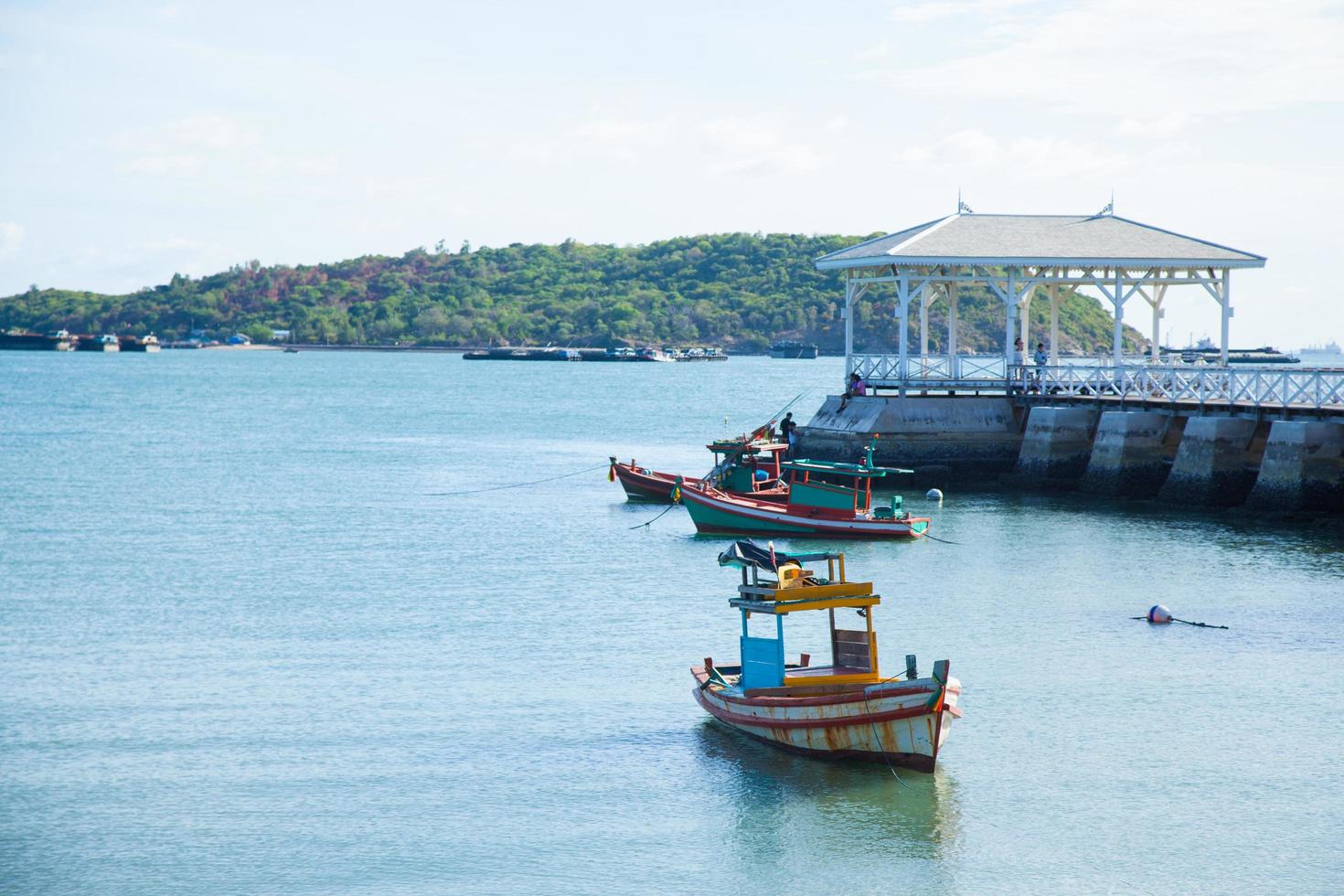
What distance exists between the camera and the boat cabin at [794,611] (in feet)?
58.2

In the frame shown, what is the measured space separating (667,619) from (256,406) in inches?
3054

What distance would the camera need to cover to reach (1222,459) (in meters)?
36.2

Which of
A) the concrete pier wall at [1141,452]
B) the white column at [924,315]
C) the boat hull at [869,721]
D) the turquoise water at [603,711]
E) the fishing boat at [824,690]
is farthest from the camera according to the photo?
the white column at [924,315]

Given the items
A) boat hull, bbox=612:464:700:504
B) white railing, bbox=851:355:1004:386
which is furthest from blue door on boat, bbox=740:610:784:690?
white railing, bbox=851:355:1004:386

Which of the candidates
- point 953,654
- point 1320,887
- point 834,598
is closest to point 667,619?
point 953,654

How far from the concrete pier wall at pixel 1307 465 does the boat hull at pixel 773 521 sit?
7.58 m

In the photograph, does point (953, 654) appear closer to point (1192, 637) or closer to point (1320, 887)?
point (1192, 637)

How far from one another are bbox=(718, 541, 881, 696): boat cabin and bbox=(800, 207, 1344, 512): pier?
66.9 feet

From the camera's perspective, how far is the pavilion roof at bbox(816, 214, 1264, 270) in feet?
143

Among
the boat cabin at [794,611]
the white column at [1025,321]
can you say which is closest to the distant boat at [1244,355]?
the white column at [1025,321]

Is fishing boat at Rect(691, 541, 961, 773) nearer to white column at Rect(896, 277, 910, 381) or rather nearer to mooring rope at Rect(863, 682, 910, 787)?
mooring rope at Rect(863, 682, 910, 787)

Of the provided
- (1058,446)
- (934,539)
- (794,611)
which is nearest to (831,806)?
(794,611)

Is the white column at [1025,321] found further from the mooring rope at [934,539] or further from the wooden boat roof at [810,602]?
the wooden boat roof at [810,602]

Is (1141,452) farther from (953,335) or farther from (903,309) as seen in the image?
(953,335)
